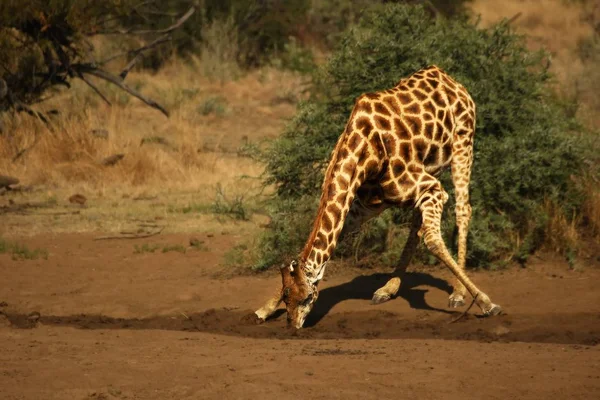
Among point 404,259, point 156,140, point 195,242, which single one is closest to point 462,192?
point 404,259

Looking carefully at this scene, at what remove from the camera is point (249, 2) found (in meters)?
24.4

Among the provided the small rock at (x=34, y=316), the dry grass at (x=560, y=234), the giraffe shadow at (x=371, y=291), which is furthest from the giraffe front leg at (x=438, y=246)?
the small rock at (x=34, y=316)

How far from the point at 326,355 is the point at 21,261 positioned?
4.79 m

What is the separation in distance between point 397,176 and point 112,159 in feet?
23.7

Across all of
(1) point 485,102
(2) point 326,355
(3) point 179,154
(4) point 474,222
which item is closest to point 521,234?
(4) point 474,222

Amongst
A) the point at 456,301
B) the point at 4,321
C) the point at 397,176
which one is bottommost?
the point at 4,321

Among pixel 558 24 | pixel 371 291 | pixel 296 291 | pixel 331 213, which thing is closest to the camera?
pixel 296 291

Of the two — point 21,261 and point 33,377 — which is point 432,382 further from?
point 21,261

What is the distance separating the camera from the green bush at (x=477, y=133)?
10570 mm

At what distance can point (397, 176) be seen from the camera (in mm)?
8602

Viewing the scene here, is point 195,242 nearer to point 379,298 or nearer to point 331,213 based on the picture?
point 379,298

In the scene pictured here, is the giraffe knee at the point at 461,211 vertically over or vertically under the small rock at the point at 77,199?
over

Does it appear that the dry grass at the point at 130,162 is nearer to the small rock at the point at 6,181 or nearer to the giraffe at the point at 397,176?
the small rock at the point at 6,181

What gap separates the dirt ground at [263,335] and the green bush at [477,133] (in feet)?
1.46
